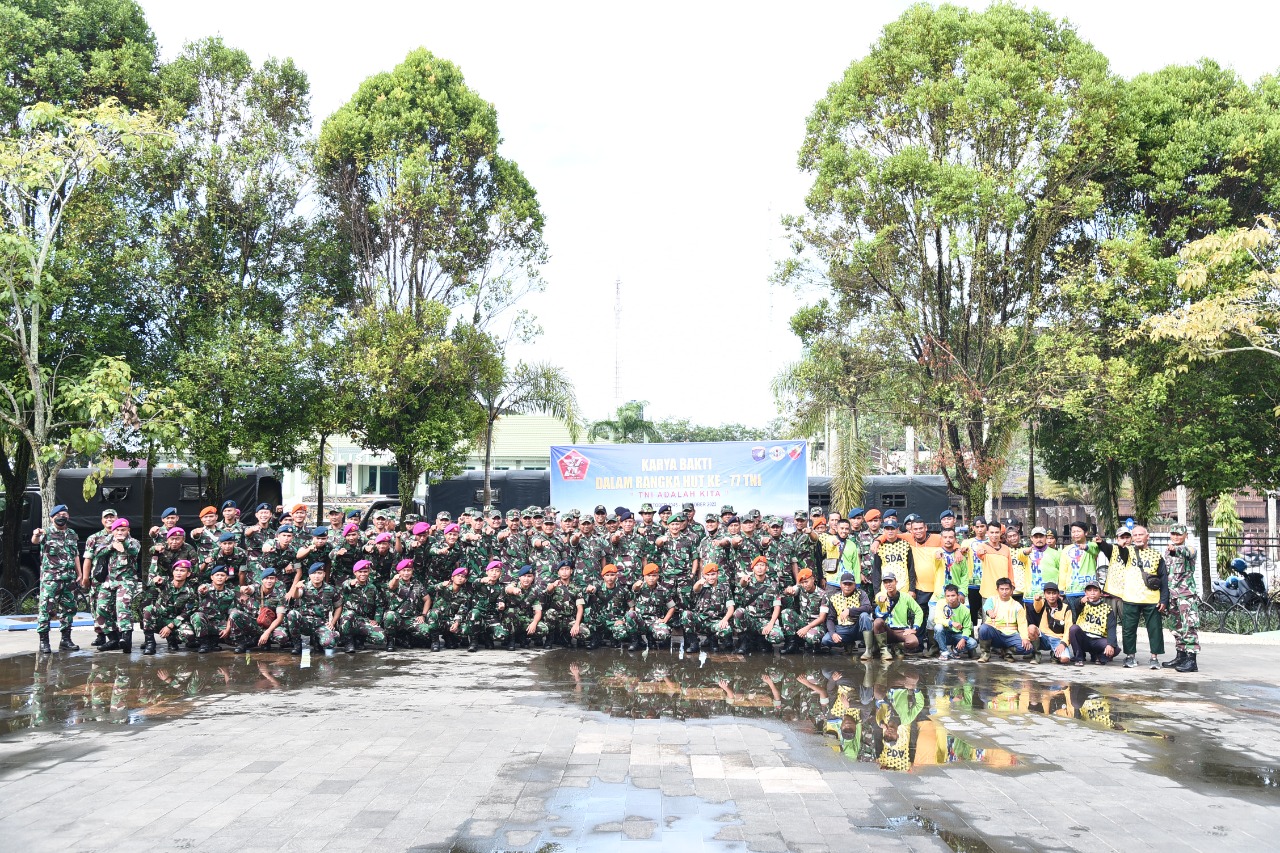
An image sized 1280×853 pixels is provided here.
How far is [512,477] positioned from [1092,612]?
1585 cm

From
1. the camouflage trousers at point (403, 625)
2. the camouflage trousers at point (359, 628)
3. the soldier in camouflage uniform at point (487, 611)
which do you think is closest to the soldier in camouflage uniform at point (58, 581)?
the camouflage trousers at point (359, 628)

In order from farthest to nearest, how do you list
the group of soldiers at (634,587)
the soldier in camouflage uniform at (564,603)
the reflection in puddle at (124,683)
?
the soldier in camouflage uniform at (564,603) < the group of soldiers at (634,587) < the reflection in puddle at (124,683)

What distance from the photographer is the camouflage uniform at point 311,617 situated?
1141 centimetres

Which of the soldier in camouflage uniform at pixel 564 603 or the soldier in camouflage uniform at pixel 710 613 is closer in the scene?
the soldier in camouflage uniform at pixel 710 613

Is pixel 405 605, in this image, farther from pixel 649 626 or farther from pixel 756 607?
pixel 756 607

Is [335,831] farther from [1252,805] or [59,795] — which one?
[1252,805]

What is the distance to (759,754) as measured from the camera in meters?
6.67

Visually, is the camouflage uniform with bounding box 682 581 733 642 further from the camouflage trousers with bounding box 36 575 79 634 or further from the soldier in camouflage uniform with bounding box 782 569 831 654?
the camouflage trousers with bounding box 36 575 79 634

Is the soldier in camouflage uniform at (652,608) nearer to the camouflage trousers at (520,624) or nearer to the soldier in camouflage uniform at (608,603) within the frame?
the soldier in camouflage uniform at (608,603)

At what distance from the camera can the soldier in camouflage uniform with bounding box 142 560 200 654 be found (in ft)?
37.8

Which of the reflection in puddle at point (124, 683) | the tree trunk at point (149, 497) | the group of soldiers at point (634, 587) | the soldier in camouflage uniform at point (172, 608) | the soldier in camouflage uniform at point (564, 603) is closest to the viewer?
the reflection in puddle at point (124, 683)

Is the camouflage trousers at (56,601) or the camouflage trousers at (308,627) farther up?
the camouflage trousers at (56,601)

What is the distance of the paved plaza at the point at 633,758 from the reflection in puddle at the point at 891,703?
4 cm

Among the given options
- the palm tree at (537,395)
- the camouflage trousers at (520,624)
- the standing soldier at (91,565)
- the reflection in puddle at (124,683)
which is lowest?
the reflection in puddle at (124,683)
